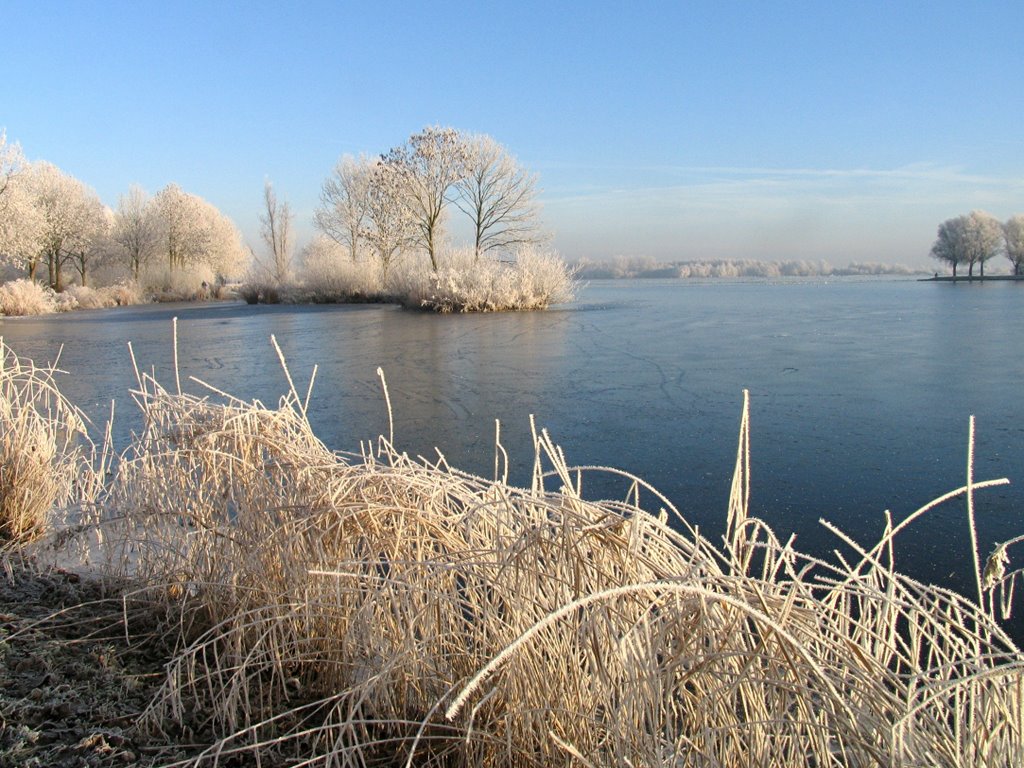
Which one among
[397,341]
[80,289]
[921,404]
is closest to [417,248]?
[80,289]

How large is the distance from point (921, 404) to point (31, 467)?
7.48m

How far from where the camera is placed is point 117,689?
7.35 feet

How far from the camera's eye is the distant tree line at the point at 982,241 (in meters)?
63.6

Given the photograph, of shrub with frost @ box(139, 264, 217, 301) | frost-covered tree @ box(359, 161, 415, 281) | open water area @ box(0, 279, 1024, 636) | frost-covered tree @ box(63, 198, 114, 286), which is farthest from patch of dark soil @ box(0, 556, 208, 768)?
frost-covered tree @ box(63, 198, 114, 286)

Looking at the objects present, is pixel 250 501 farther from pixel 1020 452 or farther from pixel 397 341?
pixel 397 341

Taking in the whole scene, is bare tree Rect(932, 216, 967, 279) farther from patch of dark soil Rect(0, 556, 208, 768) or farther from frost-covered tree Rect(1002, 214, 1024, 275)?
patch of dark soil Rect(0, 556, 208, 768)

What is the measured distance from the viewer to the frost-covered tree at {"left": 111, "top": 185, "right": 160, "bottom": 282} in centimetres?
5056

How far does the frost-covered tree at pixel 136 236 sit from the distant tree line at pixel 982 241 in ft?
208

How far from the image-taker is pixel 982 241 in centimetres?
6438

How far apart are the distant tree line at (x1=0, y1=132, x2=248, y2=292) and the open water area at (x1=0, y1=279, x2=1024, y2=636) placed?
104ft

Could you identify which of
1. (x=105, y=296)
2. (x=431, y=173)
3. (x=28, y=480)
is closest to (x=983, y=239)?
(x=431, y=173)

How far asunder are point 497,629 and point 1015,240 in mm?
75665

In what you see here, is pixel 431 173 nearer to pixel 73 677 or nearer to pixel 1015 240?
pixel 73 677

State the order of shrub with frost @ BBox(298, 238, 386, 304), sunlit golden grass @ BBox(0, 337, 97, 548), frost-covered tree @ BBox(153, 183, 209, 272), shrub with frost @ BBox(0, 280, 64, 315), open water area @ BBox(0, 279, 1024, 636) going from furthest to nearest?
frost-covered tree @ BBox(153, 183, 209, 272), shrub with frost @ BBox(298, 238, 386, 304), shrub with frost @ BBox(0, 280, 64, 315), open water area @ BBox(0, 279, 1024, 636), sunlit golden grass @ BBox(0, 337, 97, 548)
